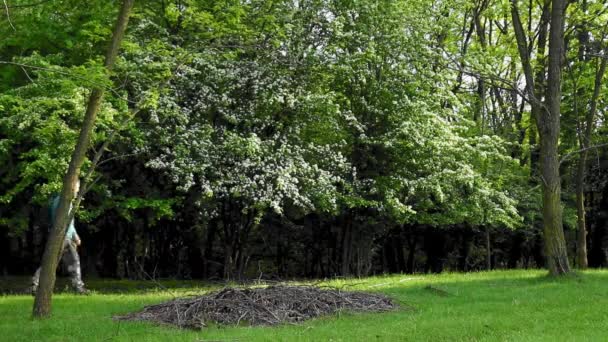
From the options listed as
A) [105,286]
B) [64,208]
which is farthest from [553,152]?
[105,286]

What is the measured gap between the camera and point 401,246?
84.6 ft

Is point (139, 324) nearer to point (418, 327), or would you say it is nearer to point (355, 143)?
point (418, 327)

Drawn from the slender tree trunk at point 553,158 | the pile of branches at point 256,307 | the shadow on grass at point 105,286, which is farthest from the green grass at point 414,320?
the shadow on grass at point 105,286

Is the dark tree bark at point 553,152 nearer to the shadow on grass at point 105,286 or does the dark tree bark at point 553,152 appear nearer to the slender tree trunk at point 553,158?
the slender tree trunk at point 553,158

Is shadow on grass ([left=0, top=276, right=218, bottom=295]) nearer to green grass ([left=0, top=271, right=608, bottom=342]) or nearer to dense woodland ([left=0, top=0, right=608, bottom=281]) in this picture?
dense woodland ([left=0, top=0, right=608, bottom=281])

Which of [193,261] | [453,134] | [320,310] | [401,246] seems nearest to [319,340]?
[320,310]

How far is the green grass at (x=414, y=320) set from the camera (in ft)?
25.7

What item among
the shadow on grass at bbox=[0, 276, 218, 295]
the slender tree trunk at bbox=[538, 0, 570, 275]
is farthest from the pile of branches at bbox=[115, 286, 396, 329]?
the slender tree trunk at bbox=[538, 0, 570, 275]

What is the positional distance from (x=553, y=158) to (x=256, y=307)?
7.80 metres

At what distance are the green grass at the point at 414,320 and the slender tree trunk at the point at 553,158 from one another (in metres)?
1.32

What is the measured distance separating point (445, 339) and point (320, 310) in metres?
2.49

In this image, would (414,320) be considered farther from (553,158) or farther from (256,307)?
(553,158)

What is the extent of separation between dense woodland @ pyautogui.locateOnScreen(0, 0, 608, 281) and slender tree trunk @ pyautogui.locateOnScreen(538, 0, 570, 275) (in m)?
0.04

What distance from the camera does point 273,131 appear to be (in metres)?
17.4
